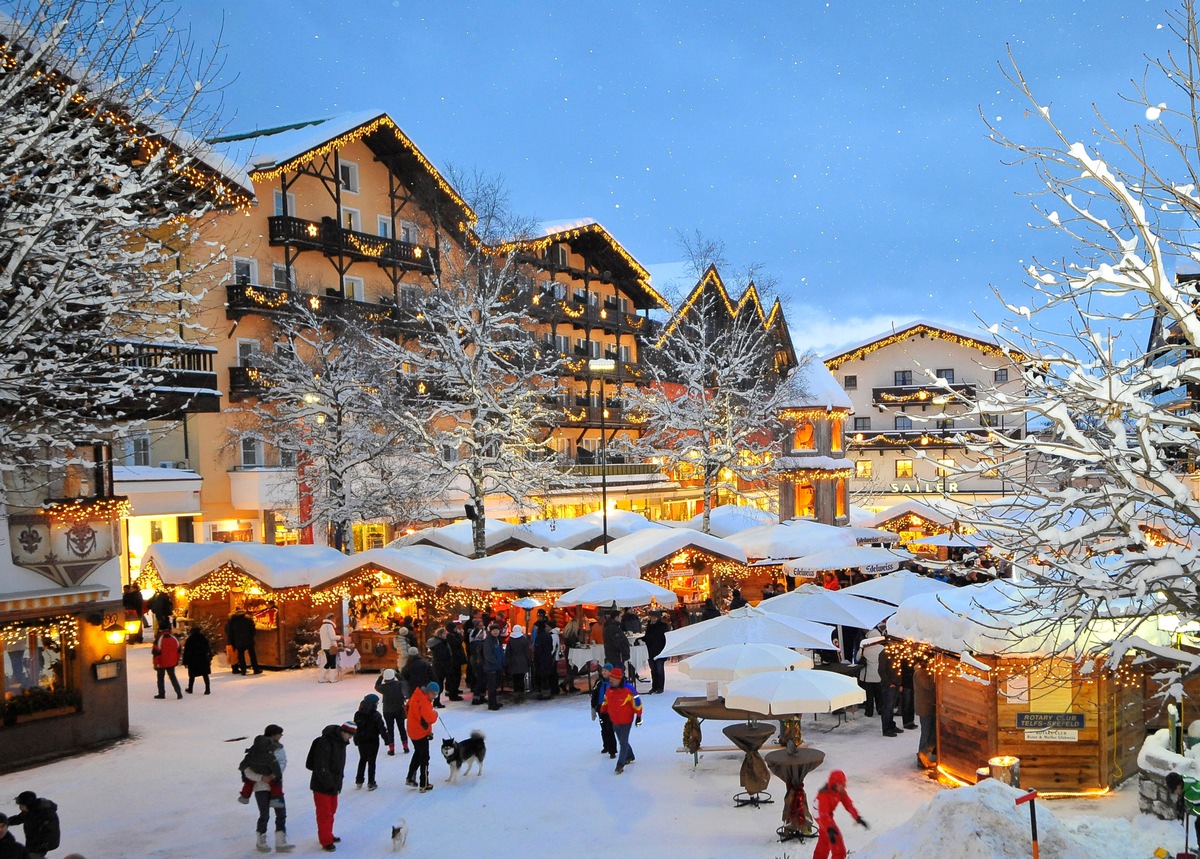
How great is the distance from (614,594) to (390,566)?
4927 millimetres

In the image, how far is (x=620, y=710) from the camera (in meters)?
13.0

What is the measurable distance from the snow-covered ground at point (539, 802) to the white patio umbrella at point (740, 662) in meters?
1.19

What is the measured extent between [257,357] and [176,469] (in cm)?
436

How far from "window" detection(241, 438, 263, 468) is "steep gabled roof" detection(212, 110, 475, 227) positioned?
8554 mm

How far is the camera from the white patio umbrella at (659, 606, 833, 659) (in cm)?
1450

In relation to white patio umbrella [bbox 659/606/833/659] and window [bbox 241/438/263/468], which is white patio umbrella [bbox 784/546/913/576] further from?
window [bbox 241/438/263/468]

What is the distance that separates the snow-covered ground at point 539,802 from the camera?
10.2 m

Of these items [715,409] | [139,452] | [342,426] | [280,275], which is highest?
[280,275]

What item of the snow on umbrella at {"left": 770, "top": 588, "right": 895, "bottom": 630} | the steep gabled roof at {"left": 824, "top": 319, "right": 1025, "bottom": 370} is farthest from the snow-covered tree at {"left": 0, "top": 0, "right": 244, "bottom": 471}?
the steep gabled roof at {"left": 824, "top": 319, "right": 1025, "bottom": 370}

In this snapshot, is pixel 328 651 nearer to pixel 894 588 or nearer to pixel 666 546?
pixel 666 546

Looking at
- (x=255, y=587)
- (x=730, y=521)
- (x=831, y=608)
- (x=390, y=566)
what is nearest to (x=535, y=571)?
(x=390, y=566)

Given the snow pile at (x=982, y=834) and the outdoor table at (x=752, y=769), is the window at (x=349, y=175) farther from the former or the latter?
the snow pile at (x=982, y=834)

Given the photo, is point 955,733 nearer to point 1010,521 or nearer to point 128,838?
point 1010,521

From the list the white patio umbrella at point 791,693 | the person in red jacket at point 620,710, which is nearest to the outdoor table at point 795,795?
the white patio umbrella at point 791,693
